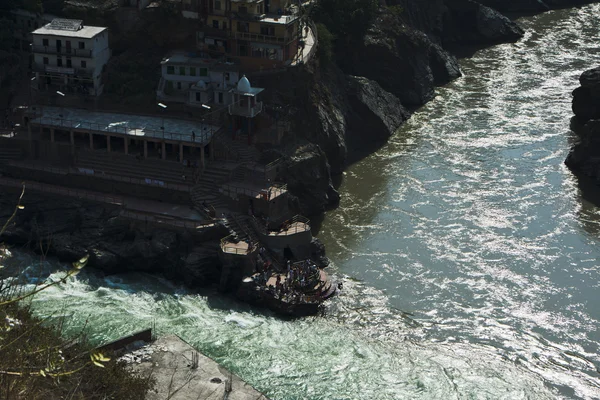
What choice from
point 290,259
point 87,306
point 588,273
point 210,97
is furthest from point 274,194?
point 588,273

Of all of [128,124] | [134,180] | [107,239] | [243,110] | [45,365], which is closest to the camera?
[45,365]

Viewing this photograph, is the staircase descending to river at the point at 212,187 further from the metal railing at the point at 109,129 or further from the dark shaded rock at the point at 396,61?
the dark shaded rock at the point at 396,61

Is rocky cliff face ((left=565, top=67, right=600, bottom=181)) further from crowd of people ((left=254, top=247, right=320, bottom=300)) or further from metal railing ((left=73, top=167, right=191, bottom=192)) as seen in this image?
metal railing ((left=73, top=167, right=191, bottom=192))

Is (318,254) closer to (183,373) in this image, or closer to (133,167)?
(133,167)

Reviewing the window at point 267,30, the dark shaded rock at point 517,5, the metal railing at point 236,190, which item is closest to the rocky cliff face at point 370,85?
the window at point 267,30

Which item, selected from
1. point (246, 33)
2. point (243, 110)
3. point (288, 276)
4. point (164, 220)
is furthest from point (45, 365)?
point (246, 33)

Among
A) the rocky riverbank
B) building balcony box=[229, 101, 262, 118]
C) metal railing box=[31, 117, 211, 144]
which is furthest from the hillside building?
the rocky riverbank

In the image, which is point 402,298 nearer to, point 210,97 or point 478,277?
point 478,277

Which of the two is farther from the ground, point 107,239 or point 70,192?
point 70,192
